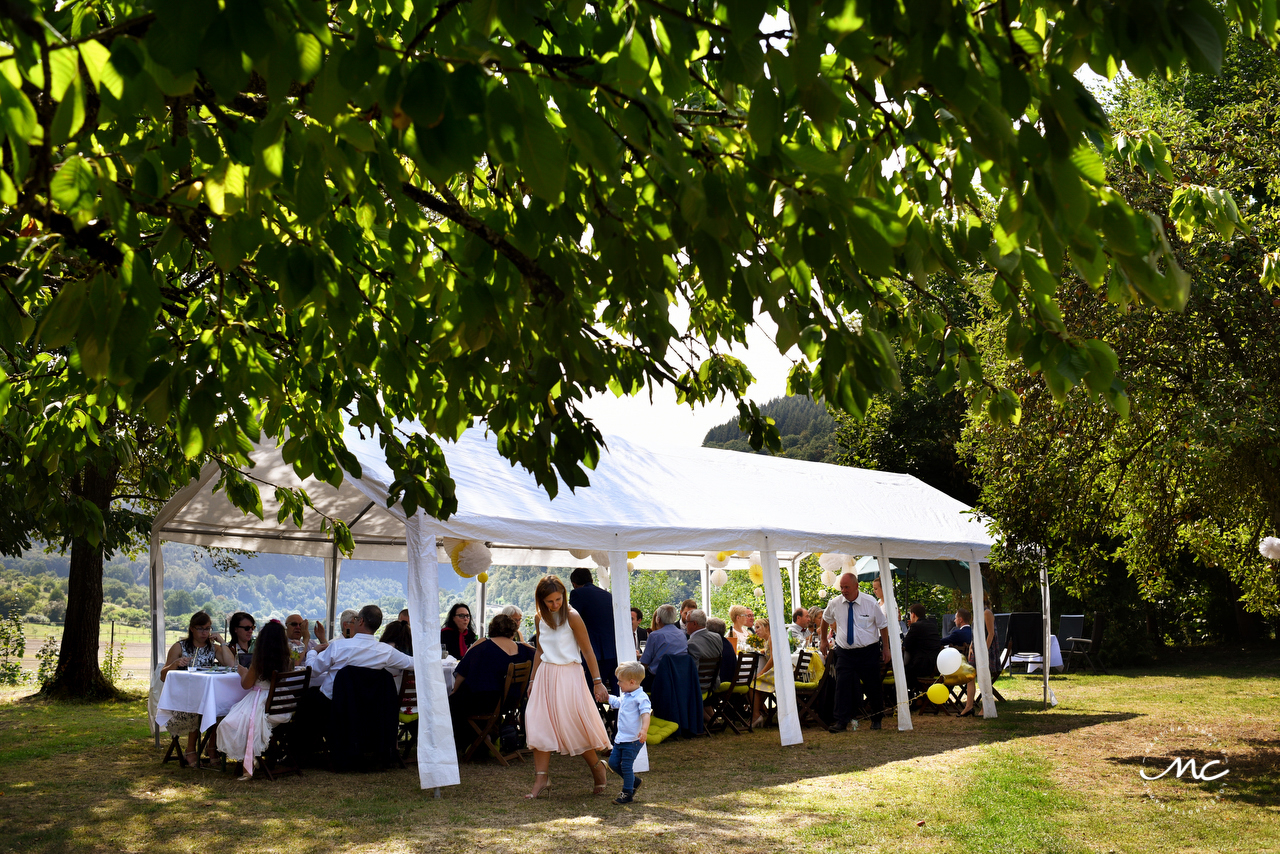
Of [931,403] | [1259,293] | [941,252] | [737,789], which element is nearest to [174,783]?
[737,789]

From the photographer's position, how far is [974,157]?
231 centimetres

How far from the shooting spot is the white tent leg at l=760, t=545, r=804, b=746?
9.75 metres

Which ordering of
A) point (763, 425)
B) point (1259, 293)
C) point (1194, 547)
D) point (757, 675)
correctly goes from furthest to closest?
point (1194, 547) < point (757, 675) < point (1259, 293) < point (763, 425)

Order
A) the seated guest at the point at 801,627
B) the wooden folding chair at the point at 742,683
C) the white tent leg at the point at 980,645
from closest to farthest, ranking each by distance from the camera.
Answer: the wooden folding chair at the point at 742,683
the white tent leg at the point at 980,645
the seated guest at the point at 801,627

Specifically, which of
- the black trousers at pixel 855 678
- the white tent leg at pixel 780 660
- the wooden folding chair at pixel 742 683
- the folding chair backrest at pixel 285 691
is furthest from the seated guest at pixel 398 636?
the black trousers at pixel 855 678

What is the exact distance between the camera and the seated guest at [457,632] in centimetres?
1076

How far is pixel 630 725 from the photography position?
6848 millimetres

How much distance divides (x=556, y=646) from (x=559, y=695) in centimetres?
35

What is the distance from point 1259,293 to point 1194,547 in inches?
300

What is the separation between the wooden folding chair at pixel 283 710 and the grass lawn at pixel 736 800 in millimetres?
213

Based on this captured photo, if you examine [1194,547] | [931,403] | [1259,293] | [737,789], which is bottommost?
[737,789]

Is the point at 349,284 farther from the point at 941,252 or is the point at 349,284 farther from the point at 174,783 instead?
the point at 174,783

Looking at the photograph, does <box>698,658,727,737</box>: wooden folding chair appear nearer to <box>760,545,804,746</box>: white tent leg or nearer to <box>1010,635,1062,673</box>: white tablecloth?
<box>760,545,804,746</box>: white tent leg

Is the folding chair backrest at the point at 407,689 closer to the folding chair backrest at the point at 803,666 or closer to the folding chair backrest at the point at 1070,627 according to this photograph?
the folding chair backrest at the point at 803,666
